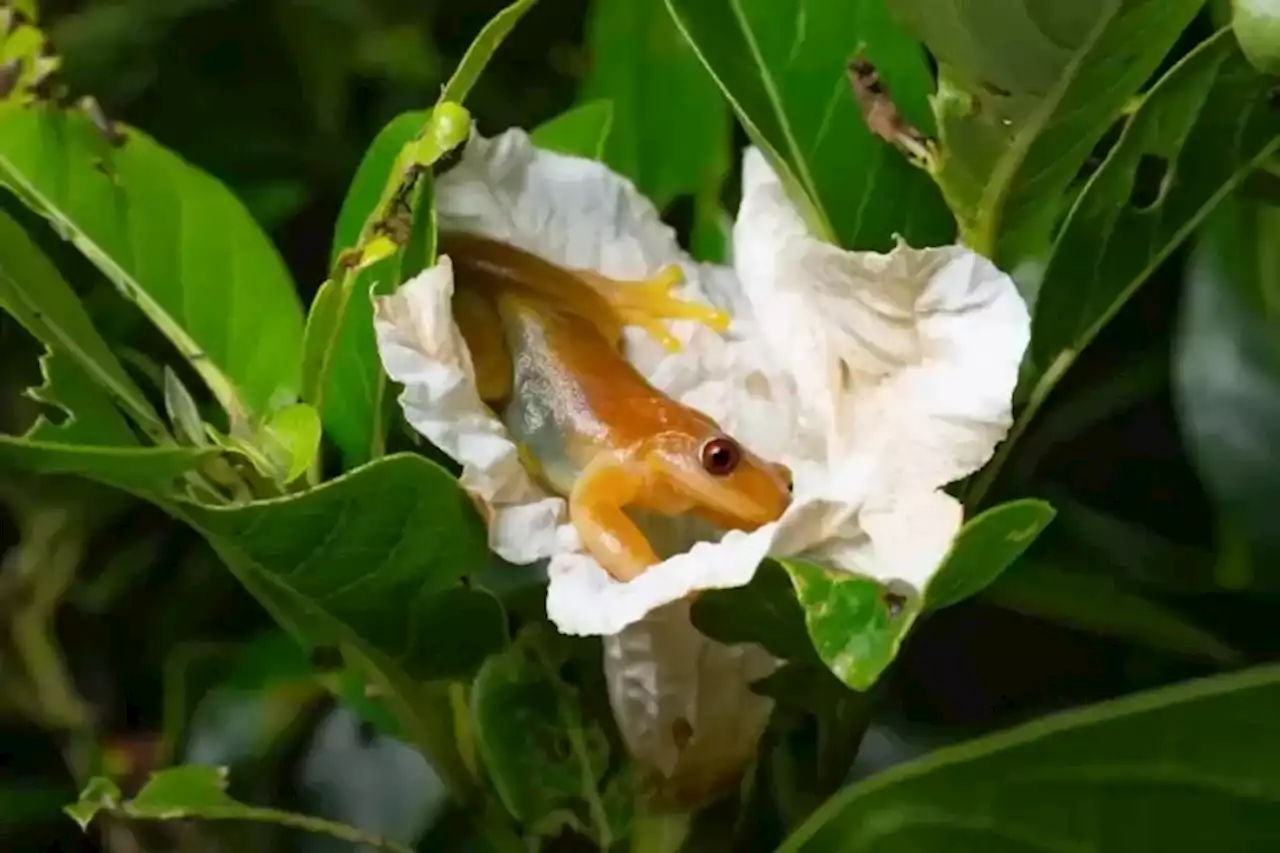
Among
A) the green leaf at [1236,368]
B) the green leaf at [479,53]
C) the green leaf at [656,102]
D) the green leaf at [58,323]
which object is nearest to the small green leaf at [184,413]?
the green leaf at [58,323]

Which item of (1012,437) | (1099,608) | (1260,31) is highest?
(1260,31)

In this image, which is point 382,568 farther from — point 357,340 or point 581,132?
point 581,132

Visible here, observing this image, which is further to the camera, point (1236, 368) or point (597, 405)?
point (1236, 368)

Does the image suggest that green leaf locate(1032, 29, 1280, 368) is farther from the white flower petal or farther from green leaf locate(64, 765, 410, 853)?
green leaf locate(64, 765, 410, 853)

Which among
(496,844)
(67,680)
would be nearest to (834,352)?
(496,844)

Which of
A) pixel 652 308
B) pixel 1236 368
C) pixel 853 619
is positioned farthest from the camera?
pixel 1236 368

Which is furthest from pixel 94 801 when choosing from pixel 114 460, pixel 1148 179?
pixel 1148 179
